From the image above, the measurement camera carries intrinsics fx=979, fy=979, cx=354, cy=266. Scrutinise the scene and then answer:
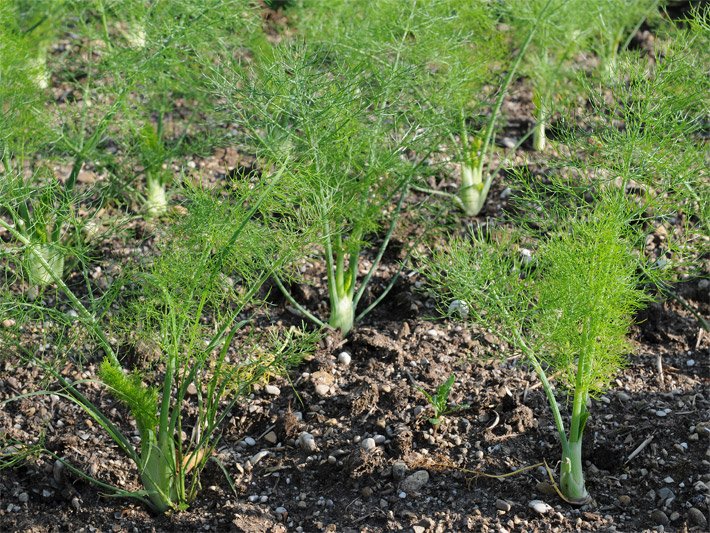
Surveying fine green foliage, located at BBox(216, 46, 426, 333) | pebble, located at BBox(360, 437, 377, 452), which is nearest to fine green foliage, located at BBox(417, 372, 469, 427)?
pebble, located at BBox(360, 437, 377, 452)

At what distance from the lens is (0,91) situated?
3.31m

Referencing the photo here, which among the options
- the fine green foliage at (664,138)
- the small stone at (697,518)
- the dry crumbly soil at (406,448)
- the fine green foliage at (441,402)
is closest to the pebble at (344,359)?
the dry crumbly soil at (406,448)

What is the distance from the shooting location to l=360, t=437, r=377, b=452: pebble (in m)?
2.88

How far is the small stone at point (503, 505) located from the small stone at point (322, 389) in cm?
72

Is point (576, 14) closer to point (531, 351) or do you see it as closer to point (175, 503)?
point (531, 351)

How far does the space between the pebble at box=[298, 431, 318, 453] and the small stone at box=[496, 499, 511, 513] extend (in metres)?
0.59

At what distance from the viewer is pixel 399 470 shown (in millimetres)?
2803

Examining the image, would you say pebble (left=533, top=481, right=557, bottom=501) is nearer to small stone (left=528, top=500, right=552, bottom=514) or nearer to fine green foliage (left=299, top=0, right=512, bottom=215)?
small stone (left=528, top=500, right=552, bottom=514)

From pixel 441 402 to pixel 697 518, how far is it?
2.54 feet

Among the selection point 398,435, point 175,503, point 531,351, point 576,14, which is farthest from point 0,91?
point 576,14

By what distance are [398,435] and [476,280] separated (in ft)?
1.81

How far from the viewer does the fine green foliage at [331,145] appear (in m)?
2.81

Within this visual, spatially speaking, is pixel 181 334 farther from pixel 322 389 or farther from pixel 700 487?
pixel 700 487

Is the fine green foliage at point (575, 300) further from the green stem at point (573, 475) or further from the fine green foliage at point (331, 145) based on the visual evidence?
the fine green foliage at point (331, 145)
